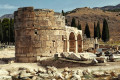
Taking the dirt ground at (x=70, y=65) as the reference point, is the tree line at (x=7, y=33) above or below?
above

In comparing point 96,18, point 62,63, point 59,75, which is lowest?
point 59,75

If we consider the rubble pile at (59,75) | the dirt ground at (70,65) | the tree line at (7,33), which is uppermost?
the tree line at (7,33)

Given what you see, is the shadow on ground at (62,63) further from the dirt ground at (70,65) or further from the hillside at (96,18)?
the hillside at (96,18)

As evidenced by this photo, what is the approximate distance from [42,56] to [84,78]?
18.0ft

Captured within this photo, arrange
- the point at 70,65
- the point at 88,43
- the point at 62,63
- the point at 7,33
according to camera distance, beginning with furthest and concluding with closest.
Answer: the point at 7,33 < the point at 88,43 < the point at 62,63 < the point at 70,65

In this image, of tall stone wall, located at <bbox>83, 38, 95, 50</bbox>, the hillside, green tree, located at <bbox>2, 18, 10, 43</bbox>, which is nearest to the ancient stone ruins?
tall stone wall, located at <bbox>83, 38, 95, 50</bbox>

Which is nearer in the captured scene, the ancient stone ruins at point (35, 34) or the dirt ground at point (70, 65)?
the dirt ground at point (70, 65)

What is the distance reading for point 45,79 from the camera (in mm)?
10039

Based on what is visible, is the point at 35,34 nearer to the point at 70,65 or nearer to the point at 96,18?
the point at 70,65

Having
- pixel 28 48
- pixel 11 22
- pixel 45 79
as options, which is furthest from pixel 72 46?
pixel 11 22

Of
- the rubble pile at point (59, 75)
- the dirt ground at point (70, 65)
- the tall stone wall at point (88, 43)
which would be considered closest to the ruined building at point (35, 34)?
the dirt ground at point (70, 65)

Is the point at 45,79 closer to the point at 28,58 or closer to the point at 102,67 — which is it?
the point at 102,67

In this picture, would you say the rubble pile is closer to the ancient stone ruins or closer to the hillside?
the ancient stone ruins

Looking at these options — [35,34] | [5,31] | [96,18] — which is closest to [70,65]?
[35,34]
